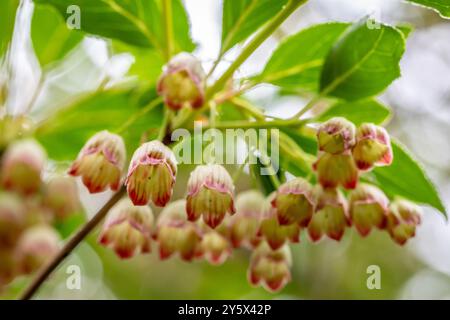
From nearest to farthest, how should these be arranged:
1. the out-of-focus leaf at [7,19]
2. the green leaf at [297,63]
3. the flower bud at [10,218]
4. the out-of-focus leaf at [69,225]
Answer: the green leaf at [297,63] → the out-of-focus leaf at [7,19] → the flower bud at [10,218] → the out-of-focus leaf at [69,225]

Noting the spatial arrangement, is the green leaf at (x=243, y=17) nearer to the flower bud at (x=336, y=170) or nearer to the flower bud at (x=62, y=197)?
the flower bud at (x=336, y=170)

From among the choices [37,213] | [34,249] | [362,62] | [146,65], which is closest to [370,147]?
[362,62]

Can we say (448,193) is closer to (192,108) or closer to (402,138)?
(402,138)

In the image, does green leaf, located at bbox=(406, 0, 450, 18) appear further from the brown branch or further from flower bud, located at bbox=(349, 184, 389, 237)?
the brown branch

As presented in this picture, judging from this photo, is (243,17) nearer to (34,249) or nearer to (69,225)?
(34,249)

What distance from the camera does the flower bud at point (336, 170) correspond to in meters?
1.10

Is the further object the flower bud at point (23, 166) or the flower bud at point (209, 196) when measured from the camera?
the flower bud at point (23, 166)

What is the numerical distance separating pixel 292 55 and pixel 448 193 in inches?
113

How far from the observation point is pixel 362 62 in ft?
3.96

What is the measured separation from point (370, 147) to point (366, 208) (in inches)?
6.0

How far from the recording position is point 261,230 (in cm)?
124

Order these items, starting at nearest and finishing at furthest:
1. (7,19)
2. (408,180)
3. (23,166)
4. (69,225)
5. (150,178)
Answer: (150,178), (408,180), (7,19), (23,166), (69,225)

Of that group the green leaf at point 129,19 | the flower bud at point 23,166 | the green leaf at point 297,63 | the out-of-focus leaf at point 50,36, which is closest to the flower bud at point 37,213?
the flower bud at point 23,166

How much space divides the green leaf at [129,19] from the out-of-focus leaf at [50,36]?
1.46ft
